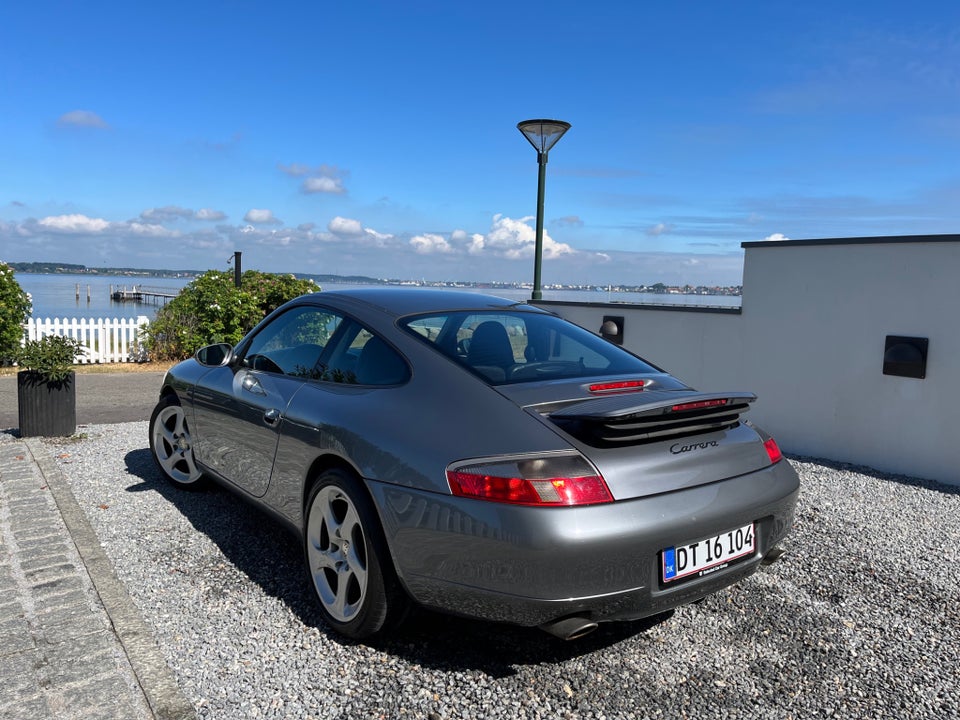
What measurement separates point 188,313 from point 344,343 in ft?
40.1

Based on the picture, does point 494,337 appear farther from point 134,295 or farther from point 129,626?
point 134,295

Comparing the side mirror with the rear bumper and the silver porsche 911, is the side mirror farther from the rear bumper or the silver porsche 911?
the rear bumper

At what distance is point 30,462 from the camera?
234 inches

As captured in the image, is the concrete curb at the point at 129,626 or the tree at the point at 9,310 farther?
the tree at the point at 9,310

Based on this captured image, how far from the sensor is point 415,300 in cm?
372

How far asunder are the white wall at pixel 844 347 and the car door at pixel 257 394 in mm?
4898

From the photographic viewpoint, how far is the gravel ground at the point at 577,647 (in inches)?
103

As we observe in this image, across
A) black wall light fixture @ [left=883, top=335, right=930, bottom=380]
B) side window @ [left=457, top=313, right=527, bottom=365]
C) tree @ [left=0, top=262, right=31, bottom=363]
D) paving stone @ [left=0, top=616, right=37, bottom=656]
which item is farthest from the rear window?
tree @ [left=0, top=262, right=31, bottom=363]

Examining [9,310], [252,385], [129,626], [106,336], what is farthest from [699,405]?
[106,336]

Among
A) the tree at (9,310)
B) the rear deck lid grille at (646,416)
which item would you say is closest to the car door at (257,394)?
the rear deck lid grille at (646,416)

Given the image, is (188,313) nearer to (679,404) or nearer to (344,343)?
(344,343)

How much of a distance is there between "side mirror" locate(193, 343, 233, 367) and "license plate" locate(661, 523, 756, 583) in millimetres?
2935

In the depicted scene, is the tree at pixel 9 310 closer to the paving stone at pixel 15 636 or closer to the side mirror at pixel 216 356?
the side mirror at pixel 216 356

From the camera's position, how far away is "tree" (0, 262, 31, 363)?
41.8 ft
